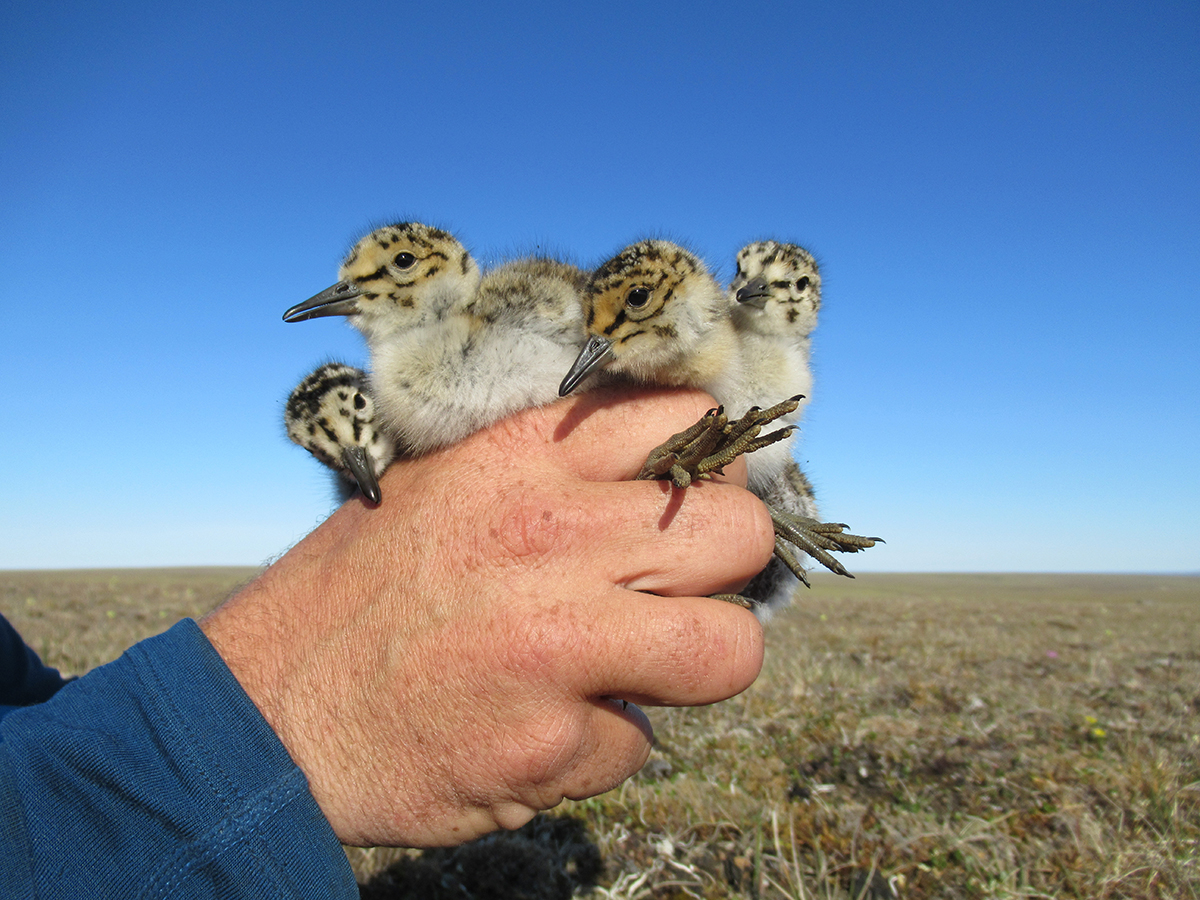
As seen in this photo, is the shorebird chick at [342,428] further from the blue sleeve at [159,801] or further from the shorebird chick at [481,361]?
the blue sleeve at [159,801]

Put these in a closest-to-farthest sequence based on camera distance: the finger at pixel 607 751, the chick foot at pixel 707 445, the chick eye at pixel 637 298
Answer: the finger at pixel 607 751 → the chick foot at pixel 707 445 → the chick eye at pixel 637 298

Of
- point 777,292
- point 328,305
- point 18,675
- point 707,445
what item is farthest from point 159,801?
point 777,292

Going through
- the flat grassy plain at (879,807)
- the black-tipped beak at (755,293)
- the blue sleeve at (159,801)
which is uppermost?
the black-tipped beak at (755,293)

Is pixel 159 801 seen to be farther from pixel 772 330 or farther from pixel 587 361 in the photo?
pixel 772 330

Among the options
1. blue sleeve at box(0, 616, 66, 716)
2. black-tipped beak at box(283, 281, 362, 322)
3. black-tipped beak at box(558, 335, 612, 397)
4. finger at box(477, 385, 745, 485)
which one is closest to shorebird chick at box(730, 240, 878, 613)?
finger at box(477, 385, 745, 485)

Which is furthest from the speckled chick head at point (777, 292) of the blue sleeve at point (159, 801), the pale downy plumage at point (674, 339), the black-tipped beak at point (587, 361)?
the blue sleeve at point (159, 801)

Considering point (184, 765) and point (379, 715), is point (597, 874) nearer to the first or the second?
point (379, 715)
